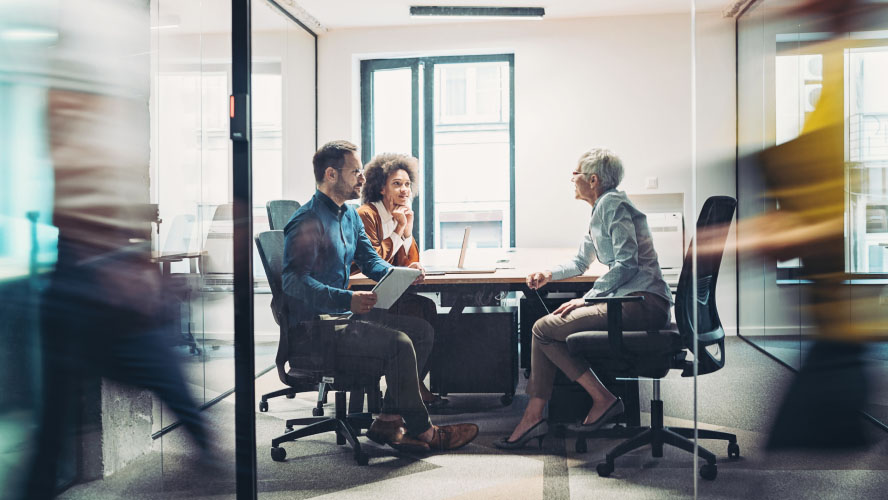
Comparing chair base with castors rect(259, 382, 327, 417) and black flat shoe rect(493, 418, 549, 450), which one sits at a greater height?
chair base with castors rect(259, 382, 327, 417)

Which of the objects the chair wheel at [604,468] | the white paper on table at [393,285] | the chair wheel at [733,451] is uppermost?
the white paper on table at [393,285]

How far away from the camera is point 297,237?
92.8 inches

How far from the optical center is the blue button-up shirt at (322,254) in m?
2.33

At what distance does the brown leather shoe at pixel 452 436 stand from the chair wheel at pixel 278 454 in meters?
0.58

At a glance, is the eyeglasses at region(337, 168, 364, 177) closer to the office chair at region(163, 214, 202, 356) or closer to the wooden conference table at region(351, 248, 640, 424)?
the wooden conference table at region(351, 248, 640, 424)

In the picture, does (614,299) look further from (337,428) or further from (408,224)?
(337,428)

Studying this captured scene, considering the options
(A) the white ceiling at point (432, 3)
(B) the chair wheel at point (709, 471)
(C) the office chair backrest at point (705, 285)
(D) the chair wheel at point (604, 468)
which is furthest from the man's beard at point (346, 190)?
(B) the chair wheel at point (709, 471)

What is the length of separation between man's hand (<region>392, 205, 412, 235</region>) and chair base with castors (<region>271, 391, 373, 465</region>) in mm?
714

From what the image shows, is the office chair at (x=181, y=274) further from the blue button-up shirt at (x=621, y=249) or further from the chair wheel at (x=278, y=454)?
the blue button-up shirt at (x=621, y=249)

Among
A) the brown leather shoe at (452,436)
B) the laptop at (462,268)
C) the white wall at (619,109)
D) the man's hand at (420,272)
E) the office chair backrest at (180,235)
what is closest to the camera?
the white wall at (619,109)

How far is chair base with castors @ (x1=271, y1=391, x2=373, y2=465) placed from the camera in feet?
8.05

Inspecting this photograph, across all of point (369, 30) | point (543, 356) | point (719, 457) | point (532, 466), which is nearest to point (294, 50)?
point (369, 30)

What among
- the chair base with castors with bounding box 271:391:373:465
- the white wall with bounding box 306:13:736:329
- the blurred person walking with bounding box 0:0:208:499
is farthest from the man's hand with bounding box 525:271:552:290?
the blurred person walking with bounding box 0:0:208:499

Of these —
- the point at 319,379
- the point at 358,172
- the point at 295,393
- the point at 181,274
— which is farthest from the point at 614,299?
the point at 181,274
